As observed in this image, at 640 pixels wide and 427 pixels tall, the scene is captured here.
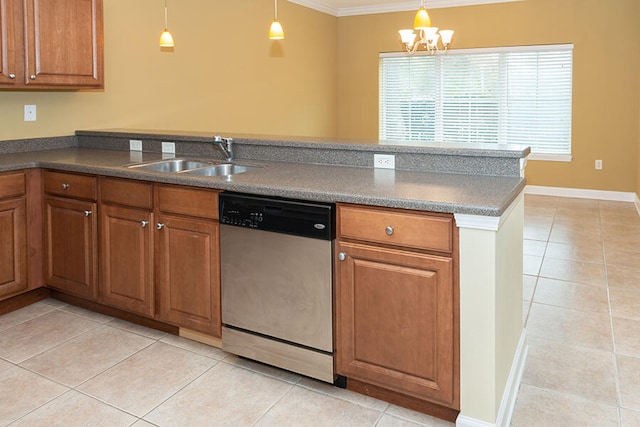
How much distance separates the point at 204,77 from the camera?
5516 mm

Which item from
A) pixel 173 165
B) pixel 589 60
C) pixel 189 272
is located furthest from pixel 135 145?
pixel 589 60

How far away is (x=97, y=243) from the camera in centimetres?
309

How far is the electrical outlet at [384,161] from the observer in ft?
9.31

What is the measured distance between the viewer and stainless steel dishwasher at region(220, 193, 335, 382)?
229 cm

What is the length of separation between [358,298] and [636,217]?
4840 millimetres

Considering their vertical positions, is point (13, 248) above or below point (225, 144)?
below

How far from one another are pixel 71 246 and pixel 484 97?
5.88 m

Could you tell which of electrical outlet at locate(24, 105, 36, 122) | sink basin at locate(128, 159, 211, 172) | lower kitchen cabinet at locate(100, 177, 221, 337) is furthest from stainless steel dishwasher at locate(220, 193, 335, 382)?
electrical outlet at locate(24, 105, 36, 122)

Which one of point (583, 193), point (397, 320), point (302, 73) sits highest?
point (302, 73)

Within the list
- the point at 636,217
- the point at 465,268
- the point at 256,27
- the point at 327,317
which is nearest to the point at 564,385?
the point at 465,268

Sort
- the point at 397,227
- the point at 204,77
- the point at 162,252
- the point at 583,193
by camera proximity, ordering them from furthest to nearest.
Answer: the point at 583,193, the point at 204,77, the point at 162,252, the point at 397,227

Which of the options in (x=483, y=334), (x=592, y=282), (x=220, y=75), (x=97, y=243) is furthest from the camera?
(x=220, y=75)

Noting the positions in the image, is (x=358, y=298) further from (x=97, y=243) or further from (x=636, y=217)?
(x=636, y=217)

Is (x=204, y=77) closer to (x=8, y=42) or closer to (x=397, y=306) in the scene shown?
(x=8, y=42)
